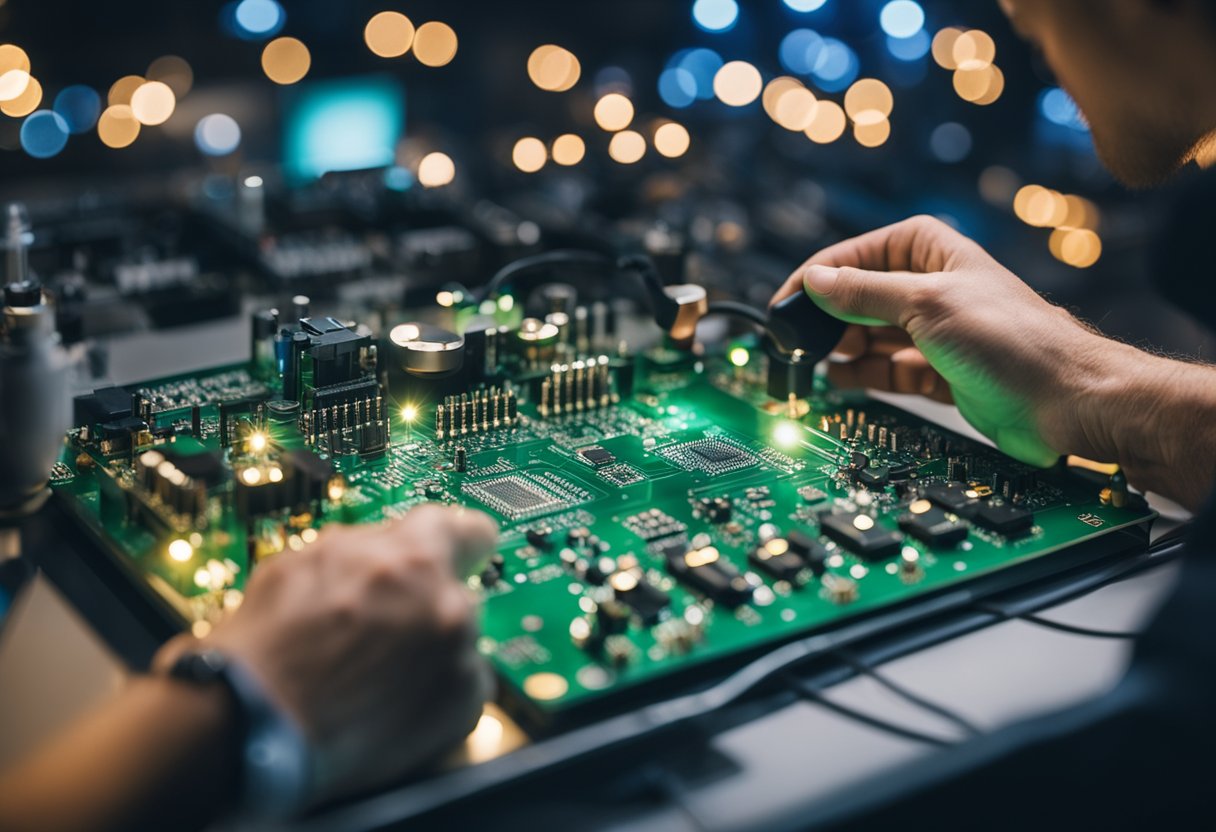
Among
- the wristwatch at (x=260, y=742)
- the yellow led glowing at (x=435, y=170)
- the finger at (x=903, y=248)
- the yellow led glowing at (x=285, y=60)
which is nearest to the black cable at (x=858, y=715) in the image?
the wristwatch at (x=260, y=742)

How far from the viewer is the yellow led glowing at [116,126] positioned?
3816 mm

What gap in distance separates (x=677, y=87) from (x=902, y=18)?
0.97m

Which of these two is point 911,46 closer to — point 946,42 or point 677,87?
point 946,42

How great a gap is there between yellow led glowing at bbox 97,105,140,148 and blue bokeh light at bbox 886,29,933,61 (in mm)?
2925

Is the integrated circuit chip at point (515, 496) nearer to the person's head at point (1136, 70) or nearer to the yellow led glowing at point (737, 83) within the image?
the person's head at point (1136, 70)

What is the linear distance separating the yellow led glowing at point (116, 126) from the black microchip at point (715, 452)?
2799 millimetres

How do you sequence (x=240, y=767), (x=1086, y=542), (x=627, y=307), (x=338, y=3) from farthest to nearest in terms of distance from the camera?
(x=338, y=3), (x=627, y=307), (x=1086, y=542), (x=240, y=767)

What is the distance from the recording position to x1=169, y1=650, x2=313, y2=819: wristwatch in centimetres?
106

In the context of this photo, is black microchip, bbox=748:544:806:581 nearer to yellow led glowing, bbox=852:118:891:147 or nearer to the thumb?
the thumb

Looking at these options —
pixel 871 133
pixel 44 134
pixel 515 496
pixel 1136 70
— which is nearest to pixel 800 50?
pixel 871 133

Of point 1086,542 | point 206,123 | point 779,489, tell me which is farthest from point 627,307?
point 206,123

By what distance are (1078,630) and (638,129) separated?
284 cm

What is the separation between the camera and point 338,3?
409 cm

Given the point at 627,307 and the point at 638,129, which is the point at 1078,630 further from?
the point at 638,129
